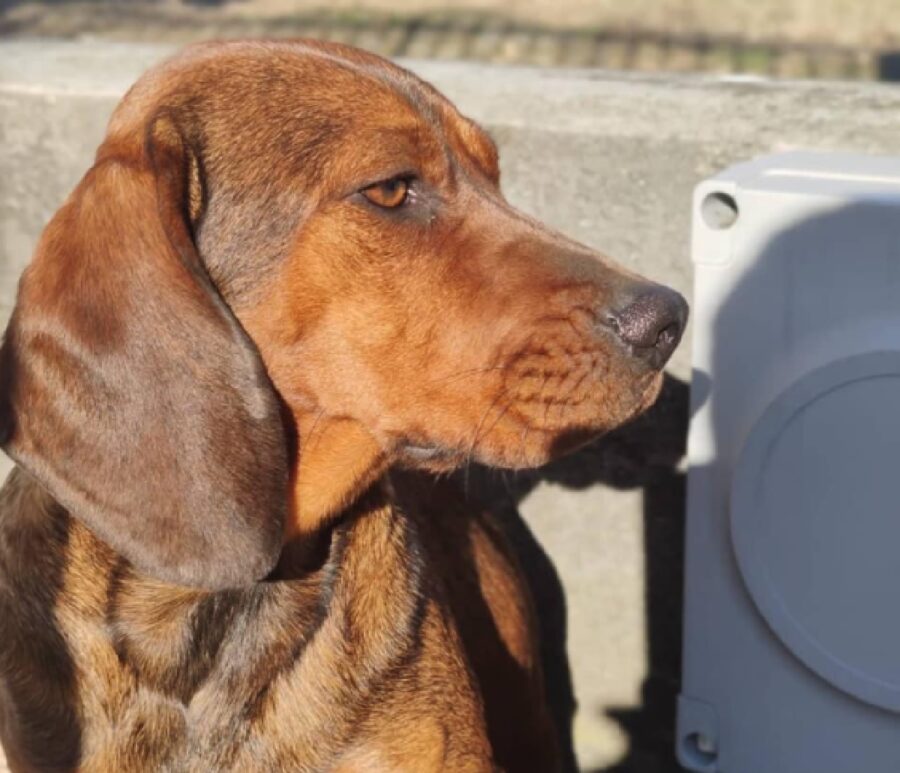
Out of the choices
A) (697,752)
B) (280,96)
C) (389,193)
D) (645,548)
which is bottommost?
(697,752)

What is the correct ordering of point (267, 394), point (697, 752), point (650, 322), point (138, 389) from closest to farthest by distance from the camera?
1. point (138, 389)
2. point (267, 394)
3. point (650, 322)
4. point (697, 752)

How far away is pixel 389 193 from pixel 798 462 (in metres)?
1.14

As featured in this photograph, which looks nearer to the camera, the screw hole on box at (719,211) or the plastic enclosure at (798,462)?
the plastic enclosure at (798,462)

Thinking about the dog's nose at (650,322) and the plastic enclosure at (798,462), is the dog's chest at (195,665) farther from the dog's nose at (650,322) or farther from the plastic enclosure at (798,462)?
the plastic enclosure at (798,462)

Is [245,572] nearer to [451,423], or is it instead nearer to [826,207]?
[451,423]

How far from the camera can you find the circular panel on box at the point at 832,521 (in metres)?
3.28

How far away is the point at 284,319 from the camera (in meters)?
2.81

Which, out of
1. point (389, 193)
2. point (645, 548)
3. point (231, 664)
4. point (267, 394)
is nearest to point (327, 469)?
point (267, 394)

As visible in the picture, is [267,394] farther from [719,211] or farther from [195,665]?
[719,211]

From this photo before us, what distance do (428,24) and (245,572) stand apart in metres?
9.99

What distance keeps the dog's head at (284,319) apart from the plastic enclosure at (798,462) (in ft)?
1.93

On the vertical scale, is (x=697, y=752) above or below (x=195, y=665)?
below

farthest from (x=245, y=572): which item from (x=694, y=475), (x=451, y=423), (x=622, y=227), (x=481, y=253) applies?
(x=622, y=227)

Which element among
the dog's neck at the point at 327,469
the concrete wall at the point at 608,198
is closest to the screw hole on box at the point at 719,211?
the concrete wall at the point at 608,198
